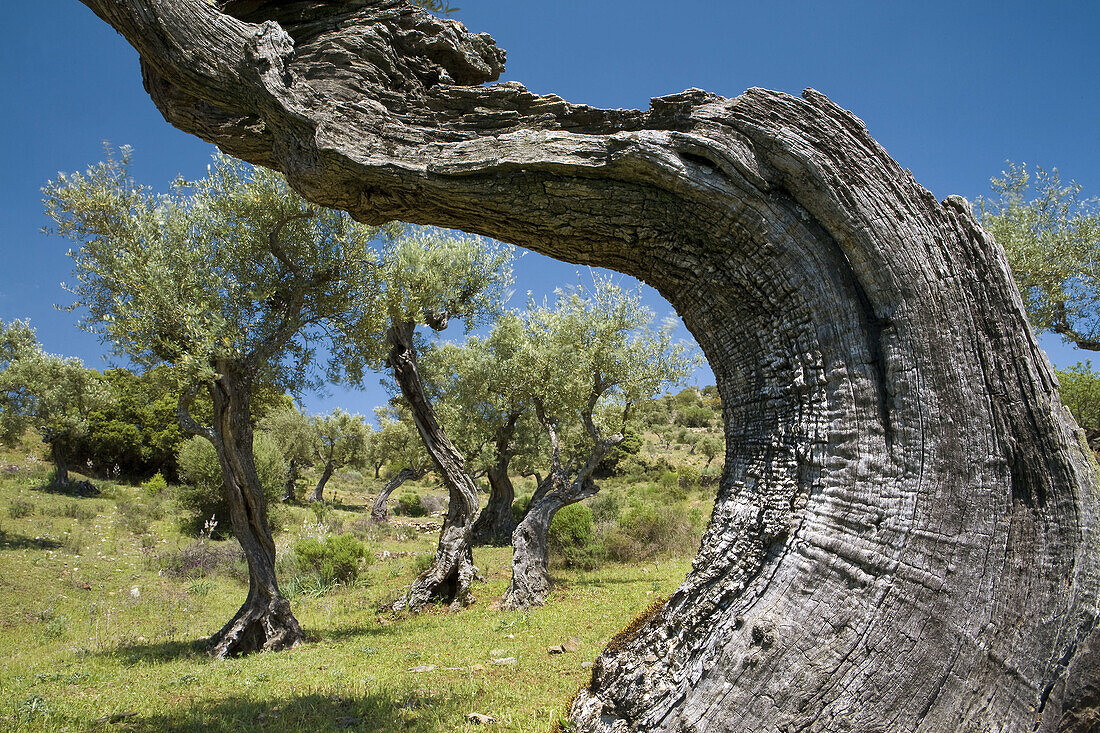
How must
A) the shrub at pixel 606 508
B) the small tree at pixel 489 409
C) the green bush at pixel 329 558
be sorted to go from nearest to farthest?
the green bush at pixel 329 558
the small tree at pixel 489 409
the shrub at pixel 606 508

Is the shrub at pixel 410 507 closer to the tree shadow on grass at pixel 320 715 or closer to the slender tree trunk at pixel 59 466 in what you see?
the slender tree trunk at pixel 59 466

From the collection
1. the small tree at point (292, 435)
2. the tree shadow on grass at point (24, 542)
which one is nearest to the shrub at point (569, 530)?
the tree shadow on grass at point (24, 542)

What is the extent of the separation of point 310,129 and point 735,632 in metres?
3.82

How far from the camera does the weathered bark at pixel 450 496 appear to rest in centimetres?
1376

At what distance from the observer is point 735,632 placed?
110 inches

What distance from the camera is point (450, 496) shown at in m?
14.1

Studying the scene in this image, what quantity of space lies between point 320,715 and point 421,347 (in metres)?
11.9

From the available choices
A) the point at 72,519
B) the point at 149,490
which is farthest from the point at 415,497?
the point at 72,519

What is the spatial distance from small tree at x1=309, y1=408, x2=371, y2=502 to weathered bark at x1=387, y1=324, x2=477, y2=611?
28219 millimetres

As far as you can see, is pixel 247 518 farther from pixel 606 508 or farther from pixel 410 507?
pixel 410 507

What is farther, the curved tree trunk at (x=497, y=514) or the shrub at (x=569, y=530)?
the curved tree trunk at (x=497, y=514)

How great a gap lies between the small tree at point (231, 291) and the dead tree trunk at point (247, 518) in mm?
18

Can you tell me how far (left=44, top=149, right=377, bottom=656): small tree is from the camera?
31.8 feet

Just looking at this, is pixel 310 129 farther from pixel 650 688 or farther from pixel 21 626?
pixel 21 626
